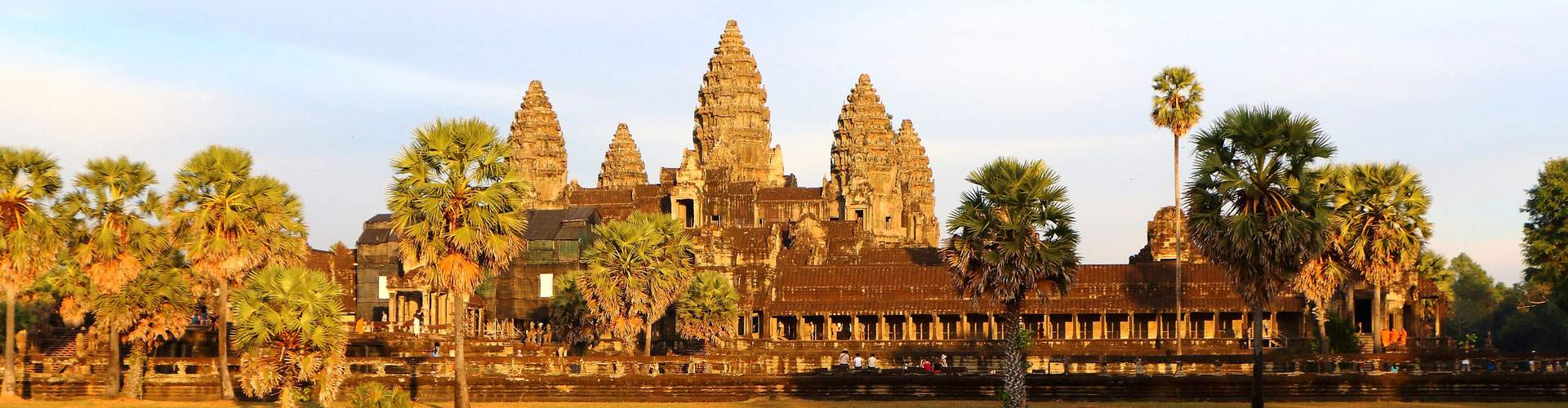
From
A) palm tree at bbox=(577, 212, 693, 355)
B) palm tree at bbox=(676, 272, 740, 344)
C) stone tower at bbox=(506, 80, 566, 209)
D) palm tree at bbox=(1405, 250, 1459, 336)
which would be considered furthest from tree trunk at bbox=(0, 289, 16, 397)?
stone tower at bbox=(506, 80, 566, 209)

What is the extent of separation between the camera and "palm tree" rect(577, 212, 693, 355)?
65438 millimetres

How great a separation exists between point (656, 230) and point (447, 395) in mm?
17577

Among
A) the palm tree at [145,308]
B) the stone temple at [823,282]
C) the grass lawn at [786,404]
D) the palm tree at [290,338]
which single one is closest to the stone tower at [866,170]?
the stone temple at [823,282]

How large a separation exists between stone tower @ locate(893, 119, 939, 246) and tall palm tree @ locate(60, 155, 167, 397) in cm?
8997

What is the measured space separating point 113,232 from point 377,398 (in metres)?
18.0

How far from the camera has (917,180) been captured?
152 meters

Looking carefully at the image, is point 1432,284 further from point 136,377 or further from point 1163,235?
point 136,377

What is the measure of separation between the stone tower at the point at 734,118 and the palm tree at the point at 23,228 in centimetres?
7305

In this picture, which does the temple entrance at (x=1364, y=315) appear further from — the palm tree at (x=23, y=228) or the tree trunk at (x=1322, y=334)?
the palm tree at (x=23, y=228)

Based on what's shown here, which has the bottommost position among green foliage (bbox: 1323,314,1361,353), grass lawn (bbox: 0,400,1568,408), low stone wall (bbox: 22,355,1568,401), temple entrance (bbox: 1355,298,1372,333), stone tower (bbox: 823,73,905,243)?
grass lawn (bbox: 0,400,1568,408)

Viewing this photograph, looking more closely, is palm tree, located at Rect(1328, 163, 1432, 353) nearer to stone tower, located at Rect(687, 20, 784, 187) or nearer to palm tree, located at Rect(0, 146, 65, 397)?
palm tree, located at Rect(0, 146, 65, 397)

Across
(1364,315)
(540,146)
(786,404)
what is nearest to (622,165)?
(540,146)

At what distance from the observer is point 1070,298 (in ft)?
251

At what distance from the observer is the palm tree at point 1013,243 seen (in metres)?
40.1
